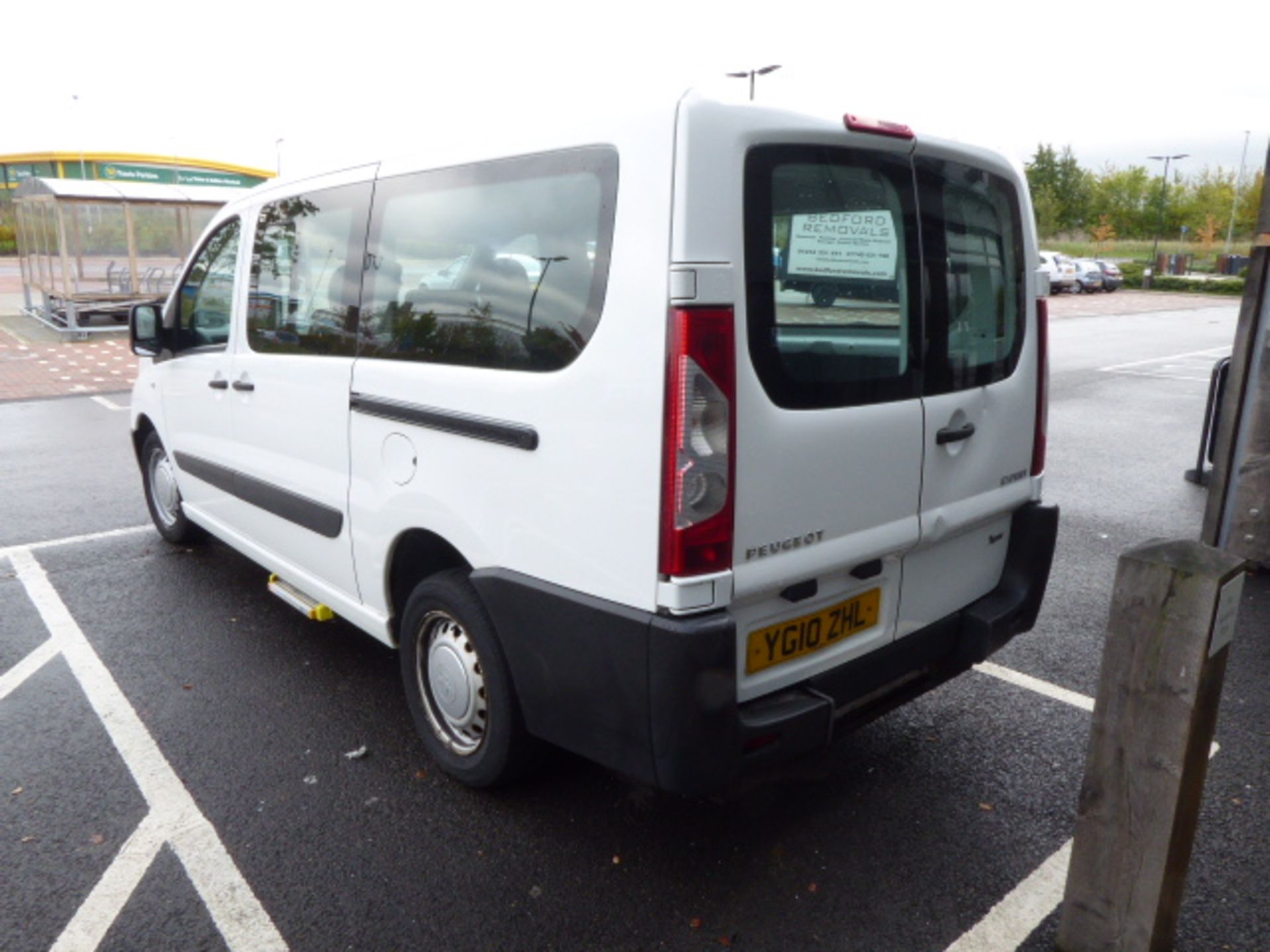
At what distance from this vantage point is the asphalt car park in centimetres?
258

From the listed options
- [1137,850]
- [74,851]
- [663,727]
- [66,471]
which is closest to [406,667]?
[74,851]

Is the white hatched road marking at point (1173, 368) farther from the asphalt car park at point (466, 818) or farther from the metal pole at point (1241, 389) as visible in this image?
the asphalt car park at point (466, 818)

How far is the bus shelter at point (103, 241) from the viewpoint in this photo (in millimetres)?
17156

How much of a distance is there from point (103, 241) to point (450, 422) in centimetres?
1824

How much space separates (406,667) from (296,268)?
1591mm

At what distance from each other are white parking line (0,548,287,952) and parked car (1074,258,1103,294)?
1660 inches

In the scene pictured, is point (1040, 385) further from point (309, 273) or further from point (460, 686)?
point (309, 273)

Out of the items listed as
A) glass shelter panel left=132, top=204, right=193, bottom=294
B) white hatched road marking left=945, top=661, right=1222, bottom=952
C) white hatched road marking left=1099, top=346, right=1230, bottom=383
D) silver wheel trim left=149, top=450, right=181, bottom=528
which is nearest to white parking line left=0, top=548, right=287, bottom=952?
silver wheel trim left=149, top=450, right=181, bottom=528

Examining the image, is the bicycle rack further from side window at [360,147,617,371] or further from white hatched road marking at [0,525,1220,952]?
side window at [360,147,617,371]

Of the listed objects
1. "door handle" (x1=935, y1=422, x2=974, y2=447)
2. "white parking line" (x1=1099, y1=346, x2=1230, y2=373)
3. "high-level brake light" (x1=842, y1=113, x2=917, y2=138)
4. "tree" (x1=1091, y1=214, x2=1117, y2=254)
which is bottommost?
"white parking line" (x1=1099, y1=346, x2=1230, y2=373)

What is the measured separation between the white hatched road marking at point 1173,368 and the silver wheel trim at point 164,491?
44.3 ft

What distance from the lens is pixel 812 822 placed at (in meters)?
3.04

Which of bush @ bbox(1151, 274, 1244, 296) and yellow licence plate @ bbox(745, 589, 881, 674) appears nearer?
yellow licence plate @ bbox(745, 589, 881, 674)

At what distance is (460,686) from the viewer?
3.10 meters
